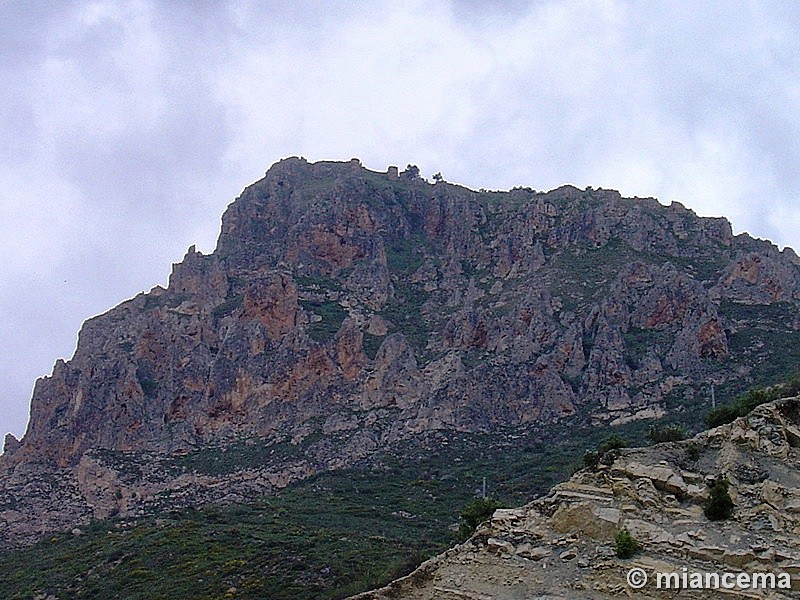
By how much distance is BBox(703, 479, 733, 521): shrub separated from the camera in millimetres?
16250

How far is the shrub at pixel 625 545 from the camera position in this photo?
15.4m


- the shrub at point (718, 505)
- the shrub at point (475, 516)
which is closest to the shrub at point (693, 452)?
the shrub at point (718, 505)

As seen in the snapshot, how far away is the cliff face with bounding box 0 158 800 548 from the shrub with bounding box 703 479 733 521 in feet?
134

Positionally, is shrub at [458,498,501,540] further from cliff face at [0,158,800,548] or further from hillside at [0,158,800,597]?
cliff face at [0,158,800,548]

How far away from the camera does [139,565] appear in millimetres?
40500

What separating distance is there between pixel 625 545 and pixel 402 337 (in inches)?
2225

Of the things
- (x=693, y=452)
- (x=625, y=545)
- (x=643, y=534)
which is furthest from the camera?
(x=693, y=452)

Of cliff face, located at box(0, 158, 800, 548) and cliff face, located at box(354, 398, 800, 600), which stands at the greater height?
cliff face, located at box(0, 158, 800, 548)

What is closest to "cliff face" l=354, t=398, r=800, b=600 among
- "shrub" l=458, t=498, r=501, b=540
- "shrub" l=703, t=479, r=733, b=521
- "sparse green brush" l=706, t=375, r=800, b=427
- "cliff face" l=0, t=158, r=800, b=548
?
"shrub" l=703, t=479, r=733, b=521

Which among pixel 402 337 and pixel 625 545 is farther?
pixel 402 337

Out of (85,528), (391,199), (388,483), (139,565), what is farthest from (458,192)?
(139,565)

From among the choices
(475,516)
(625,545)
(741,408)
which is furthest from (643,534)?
(741,408)

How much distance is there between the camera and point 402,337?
71.9 meters

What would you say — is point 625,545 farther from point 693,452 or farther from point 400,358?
point 400,358
